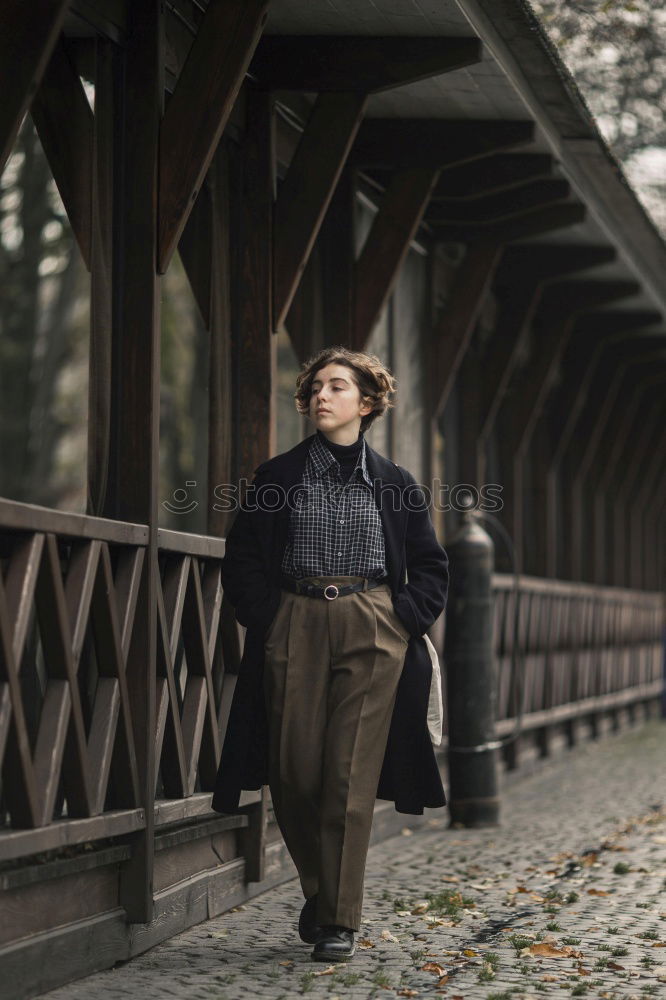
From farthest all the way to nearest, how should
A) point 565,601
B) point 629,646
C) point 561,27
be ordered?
point 629,646 < point 561,27 < point 565,601

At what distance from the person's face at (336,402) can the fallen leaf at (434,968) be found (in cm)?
166

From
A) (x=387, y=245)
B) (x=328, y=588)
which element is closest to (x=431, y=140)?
(x=387, y=245)

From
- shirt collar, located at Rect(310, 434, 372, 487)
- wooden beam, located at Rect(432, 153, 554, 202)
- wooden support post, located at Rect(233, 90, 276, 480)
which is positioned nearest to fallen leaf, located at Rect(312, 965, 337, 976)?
shirt collar, located at Rect(310, 434, 372, 487)

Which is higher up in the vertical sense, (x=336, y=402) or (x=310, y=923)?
(x=336, y=402)

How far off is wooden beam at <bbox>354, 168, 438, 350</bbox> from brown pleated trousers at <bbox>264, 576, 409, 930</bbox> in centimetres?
351

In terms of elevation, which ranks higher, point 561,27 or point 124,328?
point 561,27

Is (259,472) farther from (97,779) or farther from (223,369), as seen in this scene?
(223,369)

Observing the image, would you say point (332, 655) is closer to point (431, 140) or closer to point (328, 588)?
point (328, 588)

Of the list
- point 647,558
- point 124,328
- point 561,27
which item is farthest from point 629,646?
point 124,328

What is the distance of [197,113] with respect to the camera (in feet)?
19.3

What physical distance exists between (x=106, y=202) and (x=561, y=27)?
490 inches

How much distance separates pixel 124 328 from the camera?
5.89 m

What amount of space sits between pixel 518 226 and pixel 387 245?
1861 mm

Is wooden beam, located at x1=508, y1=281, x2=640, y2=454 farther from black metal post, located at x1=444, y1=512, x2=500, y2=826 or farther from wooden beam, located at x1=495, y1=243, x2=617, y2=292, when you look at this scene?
black metal post, located at x1=444, y1=512, x2=500, y2=826
